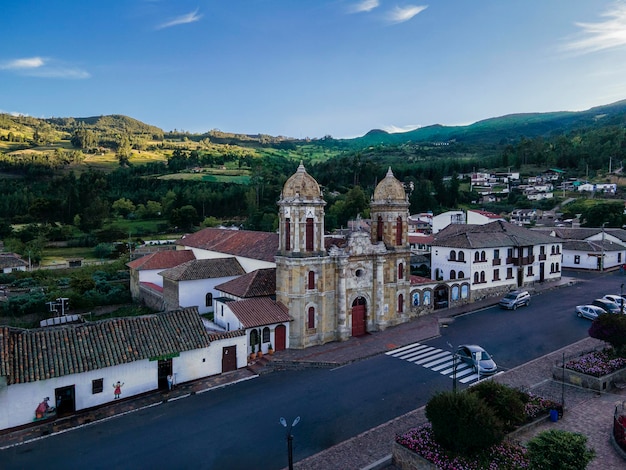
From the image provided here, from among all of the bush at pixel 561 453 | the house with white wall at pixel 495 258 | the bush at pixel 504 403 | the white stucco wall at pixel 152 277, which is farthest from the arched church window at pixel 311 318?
the white stucco wall at pixel 152 277

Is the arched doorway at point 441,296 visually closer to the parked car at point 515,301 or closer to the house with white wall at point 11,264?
the parked car at point 515,301

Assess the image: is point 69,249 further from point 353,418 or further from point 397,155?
point 397,155

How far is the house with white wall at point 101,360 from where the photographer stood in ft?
66.7

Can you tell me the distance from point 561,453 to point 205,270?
31.4m

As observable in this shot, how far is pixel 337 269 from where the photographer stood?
32.2 m

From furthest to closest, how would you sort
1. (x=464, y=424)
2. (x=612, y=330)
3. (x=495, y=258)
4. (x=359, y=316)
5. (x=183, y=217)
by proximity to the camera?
(x=183, y=217)
(x=495, y=258)
(x=359, y=316)
(x=612, y=330)
(x=464, y=424)

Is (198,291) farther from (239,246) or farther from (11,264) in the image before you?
(11,264)

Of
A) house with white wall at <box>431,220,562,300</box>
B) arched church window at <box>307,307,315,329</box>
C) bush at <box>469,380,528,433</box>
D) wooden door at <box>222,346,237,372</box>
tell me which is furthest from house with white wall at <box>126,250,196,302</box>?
bush at <box>469,380,528,433</box>

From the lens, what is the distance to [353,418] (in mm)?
20594

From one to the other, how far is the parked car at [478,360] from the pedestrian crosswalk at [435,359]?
0.36 metres

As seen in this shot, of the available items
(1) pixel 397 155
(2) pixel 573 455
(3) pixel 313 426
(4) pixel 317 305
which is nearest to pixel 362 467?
(3) pixel 313 426

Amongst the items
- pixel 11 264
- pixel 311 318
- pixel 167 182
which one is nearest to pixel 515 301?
pixel 311 318

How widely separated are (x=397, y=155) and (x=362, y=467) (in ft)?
627

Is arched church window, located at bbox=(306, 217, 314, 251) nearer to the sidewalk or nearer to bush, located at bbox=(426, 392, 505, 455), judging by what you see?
the sidewalk
